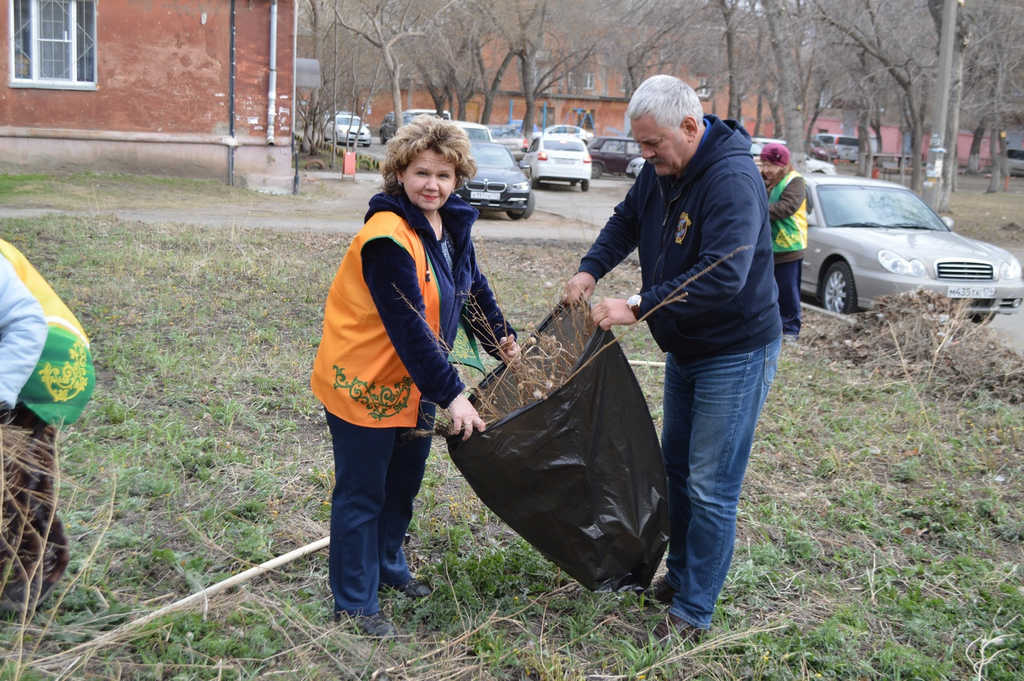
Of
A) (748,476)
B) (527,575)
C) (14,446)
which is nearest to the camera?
(14,446)

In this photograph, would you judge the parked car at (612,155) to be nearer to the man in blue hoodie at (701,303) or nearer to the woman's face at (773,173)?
the woman's face at (773,173)

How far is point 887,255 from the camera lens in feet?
Answer: 29.4

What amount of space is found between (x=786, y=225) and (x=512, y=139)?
108 feet

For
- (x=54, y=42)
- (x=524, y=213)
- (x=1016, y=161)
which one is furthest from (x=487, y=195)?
(x=1016, y=161)

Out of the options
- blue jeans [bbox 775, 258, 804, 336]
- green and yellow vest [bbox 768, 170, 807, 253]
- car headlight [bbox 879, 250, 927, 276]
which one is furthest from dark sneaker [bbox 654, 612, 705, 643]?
car headlight [bbox 879, 250, 927, 276]

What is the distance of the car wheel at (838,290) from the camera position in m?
9.25

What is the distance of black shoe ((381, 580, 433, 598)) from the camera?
328 cm

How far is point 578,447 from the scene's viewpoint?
9.49 ft

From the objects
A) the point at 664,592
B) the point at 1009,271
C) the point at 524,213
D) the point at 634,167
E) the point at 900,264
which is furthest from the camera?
the point at 634,167

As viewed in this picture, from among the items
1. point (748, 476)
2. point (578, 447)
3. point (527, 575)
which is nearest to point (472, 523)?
point (527, 575)

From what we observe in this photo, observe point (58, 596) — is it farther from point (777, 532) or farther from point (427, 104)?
point (427, 104)

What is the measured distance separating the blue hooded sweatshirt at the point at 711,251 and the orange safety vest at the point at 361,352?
79 centimetres

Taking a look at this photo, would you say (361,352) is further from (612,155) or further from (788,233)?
(612,155)

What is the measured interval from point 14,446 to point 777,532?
3052 mm
